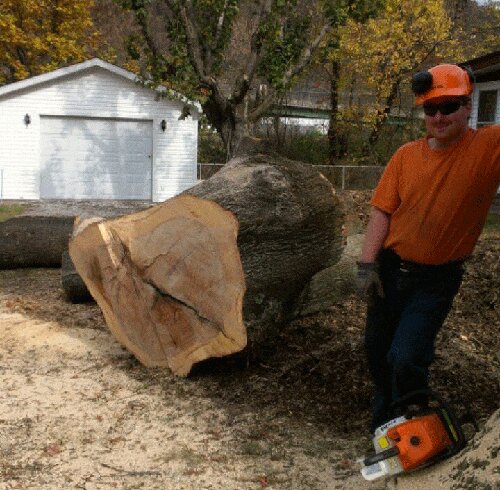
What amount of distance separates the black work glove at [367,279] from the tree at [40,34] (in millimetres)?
26919

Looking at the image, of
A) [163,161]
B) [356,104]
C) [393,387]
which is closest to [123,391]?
[393,387]

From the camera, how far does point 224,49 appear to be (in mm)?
17969

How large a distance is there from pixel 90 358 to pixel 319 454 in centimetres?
242

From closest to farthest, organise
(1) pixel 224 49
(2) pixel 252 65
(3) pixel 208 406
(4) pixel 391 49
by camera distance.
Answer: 1. (3) pixel 208 406
2. (2) pixel 252 65
3. (1) pixel 224 49
4. (4) pixel 391 49

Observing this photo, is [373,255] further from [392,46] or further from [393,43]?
[393,43]

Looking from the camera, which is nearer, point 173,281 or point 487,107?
point 173,281

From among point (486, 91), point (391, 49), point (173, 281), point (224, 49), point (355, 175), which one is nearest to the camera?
point (173, 281)

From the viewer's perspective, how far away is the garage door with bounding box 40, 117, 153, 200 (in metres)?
22.5

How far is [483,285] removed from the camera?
24.4ft

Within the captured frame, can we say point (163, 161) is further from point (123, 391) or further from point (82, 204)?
point (123, 391)

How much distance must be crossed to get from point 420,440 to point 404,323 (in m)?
0.70

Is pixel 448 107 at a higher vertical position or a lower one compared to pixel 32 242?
higher

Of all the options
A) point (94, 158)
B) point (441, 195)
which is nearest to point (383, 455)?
point (441, 195)

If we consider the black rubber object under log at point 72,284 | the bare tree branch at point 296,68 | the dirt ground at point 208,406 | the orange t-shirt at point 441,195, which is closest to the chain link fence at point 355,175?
the bare tree branch at point 296,68
